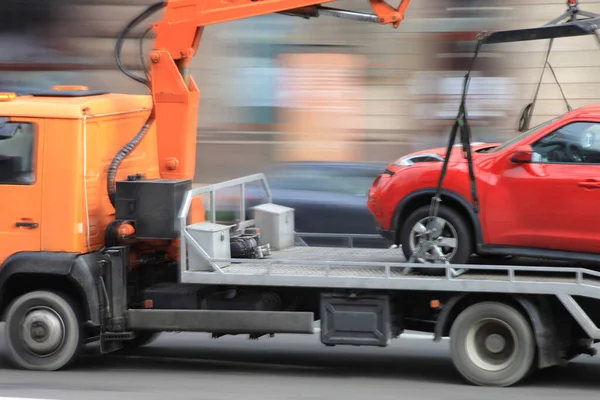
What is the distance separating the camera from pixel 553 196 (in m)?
8.59

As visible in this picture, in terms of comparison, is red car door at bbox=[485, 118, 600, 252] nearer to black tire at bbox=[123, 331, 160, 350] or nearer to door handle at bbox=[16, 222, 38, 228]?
black tire at bbox=[123, 331, 160, 350]

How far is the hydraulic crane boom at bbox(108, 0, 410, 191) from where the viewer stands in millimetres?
9797

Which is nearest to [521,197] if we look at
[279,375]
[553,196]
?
[553,196]

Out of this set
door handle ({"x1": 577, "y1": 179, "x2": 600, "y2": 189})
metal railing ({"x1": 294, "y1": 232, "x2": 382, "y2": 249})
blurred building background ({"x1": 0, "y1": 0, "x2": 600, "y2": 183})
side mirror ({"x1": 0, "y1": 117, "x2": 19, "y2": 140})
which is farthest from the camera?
blurred building background ({"x1": 0, "y1": 0, "x2": 600, "y2": 183})

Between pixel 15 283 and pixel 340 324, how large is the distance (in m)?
2.95

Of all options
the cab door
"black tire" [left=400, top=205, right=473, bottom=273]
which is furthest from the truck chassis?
the cab door

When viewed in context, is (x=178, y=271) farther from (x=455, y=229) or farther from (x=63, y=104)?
(x=455, y=229)

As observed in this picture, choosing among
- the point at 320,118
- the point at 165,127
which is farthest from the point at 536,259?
the point at 320,118

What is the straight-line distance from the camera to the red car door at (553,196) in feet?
27.9

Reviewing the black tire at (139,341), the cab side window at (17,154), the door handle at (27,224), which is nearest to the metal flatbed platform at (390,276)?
the door handle at (27,224)

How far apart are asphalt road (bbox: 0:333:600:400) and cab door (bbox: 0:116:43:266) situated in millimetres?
1191

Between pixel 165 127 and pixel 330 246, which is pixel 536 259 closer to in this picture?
pixel 330 246

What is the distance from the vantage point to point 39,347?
30.6ft

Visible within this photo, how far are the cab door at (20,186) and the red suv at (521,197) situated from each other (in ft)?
10.1
